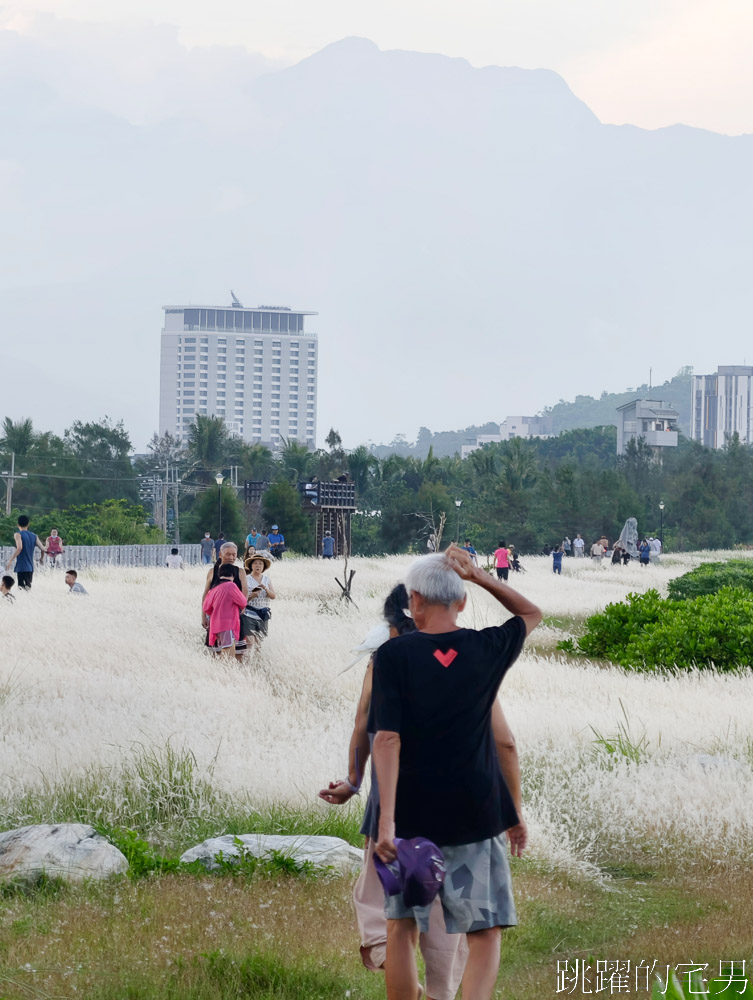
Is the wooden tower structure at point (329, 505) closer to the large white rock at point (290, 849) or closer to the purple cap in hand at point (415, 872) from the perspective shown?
the large white rock at point (290, 849)

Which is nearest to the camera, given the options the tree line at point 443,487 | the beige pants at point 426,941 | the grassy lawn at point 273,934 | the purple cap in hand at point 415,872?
the purple cap in hand at point 415,872

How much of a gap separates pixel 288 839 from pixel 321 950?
1404mm

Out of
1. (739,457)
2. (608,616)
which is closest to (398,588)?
(608,616)

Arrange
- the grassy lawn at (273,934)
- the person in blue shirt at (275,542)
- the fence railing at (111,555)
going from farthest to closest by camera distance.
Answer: the person in blue shirt at (275,542) < the fence railing at (111,555) < the grassy lawn at (273,934)

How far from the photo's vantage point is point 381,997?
468 centimetres

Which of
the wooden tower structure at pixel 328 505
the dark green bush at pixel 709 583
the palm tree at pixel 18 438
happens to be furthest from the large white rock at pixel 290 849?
the palm tree at pixel 18 438

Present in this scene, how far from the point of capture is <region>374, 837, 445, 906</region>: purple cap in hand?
384 cm

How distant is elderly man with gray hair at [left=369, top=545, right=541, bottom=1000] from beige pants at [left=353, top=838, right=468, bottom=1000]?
73 mm

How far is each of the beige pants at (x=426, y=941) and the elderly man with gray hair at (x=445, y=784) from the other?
2.9 inches

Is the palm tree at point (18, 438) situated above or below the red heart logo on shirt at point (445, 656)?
above

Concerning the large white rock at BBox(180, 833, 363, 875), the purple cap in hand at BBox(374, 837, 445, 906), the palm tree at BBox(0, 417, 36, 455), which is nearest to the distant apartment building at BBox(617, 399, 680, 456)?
the palm tree at BBox(0, 417, 36, 455)

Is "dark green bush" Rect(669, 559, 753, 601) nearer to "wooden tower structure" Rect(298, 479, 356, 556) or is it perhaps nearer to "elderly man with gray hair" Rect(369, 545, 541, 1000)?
"elderly man with gray hair" Rect(369, 545, 541, 1000)

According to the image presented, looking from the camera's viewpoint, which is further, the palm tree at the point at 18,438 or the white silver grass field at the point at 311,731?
the palm tree at the point at 18,438

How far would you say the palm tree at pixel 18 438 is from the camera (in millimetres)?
89419
